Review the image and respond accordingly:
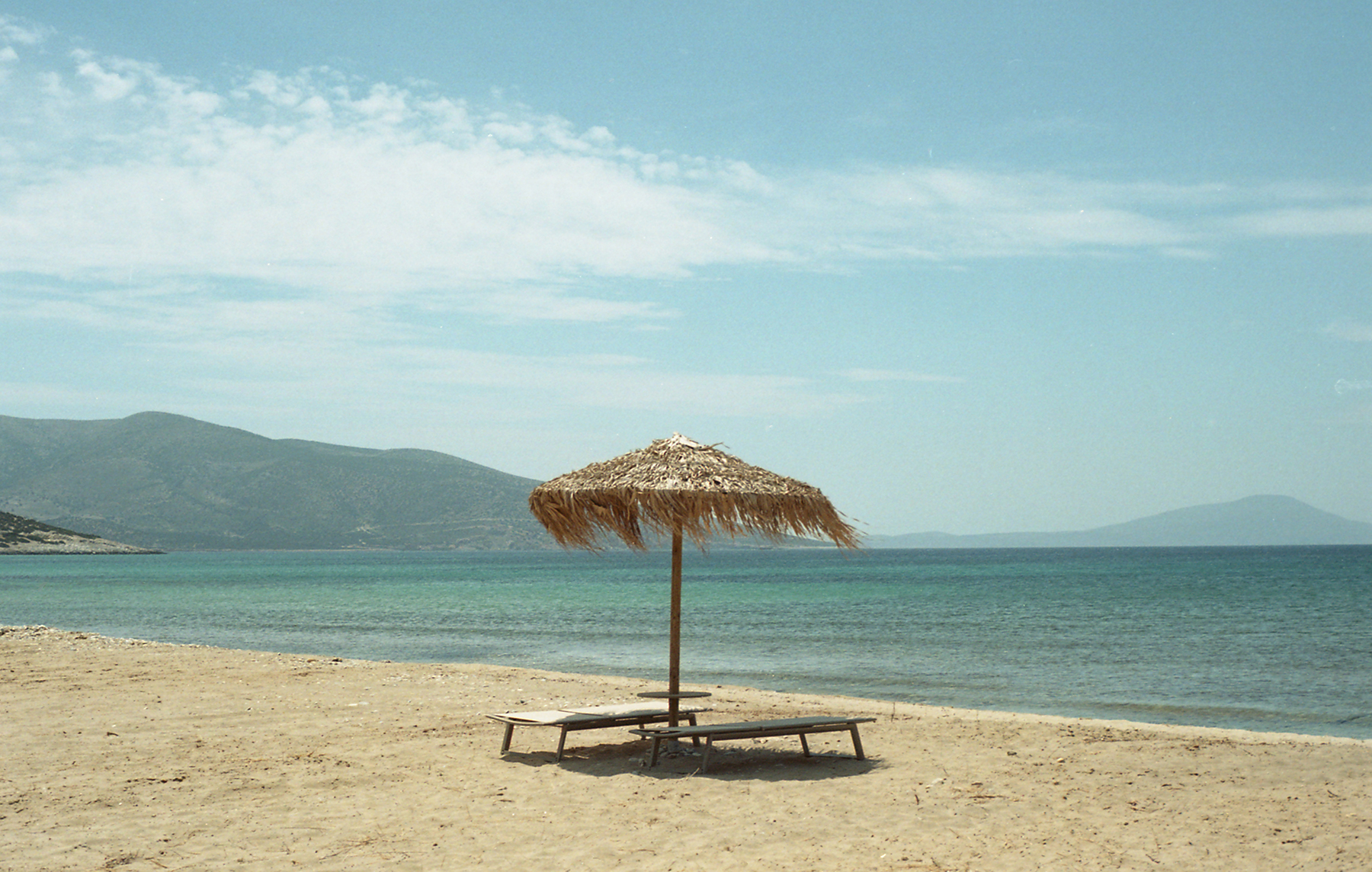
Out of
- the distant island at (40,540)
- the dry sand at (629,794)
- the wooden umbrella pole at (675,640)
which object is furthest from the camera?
the distant island at (40,540)

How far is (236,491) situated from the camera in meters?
175

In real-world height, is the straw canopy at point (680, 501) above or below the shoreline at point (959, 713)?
above

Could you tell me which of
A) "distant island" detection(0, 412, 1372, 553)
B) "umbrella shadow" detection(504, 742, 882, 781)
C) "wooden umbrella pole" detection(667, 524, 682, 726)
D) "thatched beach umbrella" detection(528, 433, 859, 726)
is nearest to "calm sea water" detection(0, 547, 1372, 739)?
"umbrella shadow" detection(504, 742, 882, 781)

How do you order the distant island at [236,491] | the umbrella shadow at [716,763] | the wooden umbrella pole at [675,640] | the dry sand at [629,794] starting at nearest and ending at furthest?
1. the dry sand at [629,794]
2. the umbrella shadow at [716,763]
3. the wooden umbrella pole at [675,640]
4. the distant island at [236,491]

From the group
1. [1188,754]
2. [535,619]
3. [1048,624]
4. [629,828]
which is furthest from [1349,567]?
[629,828]

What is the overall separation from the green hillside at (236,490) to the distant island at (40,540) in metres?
21.3

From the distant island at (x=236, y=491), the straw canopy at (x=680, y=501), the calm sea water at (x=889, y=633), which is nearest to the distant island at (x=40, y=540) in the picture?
the distant island at (x=236, y=491)

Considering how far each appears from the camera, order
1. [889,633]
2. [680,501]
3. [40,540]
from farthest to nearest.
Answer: [40,540], [889,633], [680,501]

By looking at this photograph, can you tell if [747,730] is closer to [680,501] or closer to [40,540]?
[680,501]

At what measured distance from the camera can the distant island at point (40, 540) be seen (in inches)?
4872

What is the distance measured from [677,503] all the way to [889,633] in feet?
62.6

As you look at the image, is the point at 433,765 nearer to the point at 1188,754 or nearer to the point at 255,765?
the point at 255,765

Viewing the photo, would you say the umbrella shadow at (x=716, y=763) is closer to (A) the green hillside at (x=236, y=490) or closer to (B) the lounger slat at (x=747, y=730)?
(B) the lounger slat at (x=747, y=730)

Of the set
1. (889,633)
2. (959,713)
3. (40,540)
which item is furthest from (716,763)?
(40,540)
